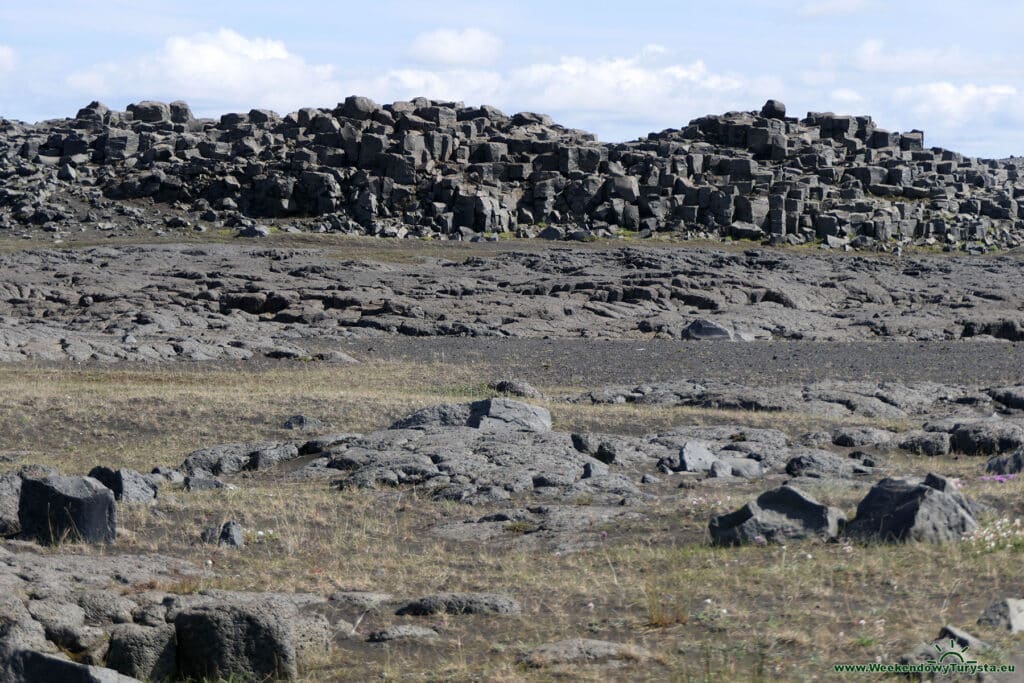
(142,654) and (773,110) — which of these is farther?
(773,110)

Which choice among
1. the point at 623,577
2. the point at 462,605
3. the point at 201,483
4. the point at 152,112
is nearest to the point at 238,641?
the point at 462,605

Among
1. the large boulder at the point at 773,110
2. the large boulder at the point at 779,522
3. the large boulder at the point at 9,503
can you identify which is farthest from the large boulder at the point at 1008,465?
the large boulder at the point at 773,110

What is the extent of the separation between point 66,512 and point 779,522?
7.88 meters

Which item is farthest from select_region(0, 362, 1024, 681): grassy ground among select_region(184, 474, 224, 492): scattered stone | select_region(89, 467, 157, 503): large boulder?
select_region(184, 474, 224, 492): scattered stone

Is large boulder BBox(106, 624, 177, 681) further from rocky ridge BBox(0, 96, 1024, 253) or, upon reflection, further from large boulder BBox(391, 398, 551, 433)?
rocky ridge BBox(0, 96, 1024, 253)

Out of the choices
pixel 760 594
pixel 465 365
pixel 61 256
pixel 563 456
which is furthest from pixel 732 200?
pixel 760 594

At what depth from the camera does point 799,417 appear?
25.0 meters

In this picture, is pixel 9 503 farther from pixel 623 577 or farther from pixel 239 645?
pixel 623 577

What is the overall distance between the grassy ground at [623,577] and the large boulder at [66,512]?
0.40 metres

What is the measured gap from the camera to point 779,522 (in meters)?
12.2

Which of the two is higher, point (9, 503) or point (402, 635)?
point (402, 635)

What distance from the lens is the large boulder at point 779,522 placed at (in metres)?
12.1

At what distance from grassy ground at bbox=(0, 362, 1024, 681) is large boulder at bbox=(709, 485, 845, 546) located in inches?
9.5

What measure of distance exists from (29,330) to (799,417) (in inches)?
1005
